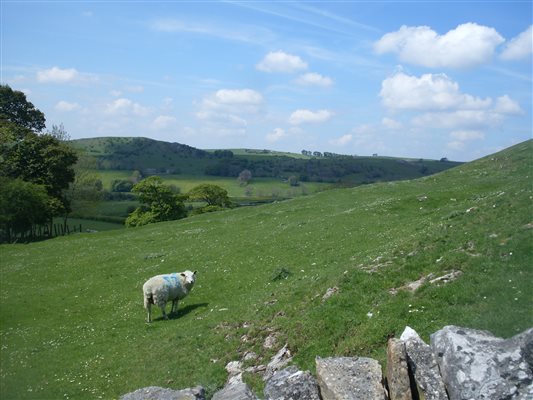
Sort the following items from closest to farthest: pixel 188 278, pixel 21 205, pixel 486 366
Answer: pixel 486 366 < pixel 188 278 < pixel 21 205

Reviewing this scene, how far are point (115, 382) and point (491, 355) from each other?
14.5 metres

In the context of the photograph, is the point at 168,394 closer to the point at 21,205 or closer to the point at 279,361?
the point at 279,361

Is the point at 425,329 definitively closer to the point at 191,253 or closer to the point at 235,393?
the point at 235,393

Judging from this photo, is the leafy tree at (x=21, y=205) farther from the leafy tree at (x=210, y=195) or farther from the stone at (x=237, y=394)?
the stone at (x=237, y=394)

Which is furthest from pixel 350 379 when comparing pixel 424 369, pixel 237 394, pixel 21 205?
pixel 21 205

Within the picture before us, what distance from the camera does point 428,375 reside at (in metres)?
9.84

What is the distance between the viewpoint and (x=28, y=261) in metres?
46.7

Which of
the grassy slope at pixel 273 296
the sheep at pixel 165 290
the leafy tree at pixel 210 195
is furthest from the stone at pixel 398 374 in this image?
the leafy tree at pixel 210 195

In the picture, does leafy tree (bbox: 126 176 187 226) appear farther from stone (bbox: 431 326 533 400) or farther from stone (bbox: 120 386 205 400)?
stone (bbox: 431 326 533 400)

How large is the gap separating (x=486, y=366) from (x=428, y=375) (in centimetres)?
118

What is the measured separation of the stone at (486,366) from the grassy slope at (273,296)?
10.6 feet

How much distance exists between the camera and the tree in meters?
86.5

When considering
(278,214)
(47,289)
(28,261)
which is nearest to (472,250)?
(47,289)

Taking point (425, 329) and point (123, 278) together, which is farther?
point (123, 278)
